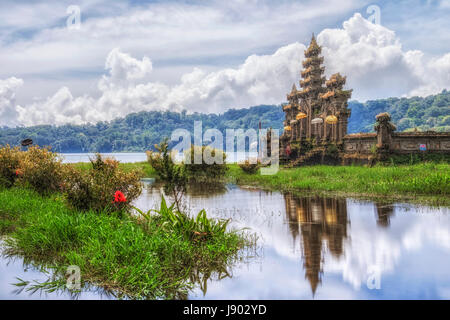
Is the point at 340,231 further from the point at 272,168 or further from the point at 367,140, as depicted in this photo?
the point at 272,168

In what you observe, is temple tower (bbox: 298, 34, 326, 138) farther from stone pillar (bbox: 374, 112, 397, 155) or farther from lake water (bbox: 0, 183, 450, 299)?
lake water (bbox: 0, 183, 450, 299)

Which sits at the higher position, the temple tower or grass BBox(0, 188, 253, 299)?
the temple tower

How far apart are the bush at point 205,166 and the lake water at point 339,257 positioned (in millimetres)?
14744

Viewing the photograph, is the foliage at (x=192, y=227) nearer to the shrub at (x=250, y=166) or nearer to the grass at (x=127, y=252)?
the grass at (x=127, y=252)

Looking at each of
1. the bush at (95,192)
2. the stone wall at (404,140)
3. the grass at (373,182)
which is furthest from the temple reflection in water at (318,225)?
the stone wall at (404,140)

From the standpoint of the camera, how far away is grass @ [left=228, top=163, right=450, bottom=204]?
15.4 metres

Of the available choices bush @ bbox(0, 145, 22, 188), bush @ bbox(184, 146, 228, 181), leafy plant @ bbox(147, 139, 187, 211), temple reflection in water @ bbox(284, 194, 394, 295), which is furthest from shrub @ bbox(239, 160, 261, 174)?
leafy plant @ bbox(147, 139, 187, 211)

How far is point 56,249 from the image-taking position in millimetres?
7113

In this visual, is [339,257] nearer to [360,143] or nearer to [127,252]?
[127,252]

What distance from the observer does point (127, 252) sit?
20.2ft

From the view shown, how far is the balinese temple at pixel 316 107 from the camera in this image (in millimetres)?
29689

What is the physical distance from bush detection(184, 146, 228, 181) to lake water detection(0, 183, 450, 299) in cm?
1474
